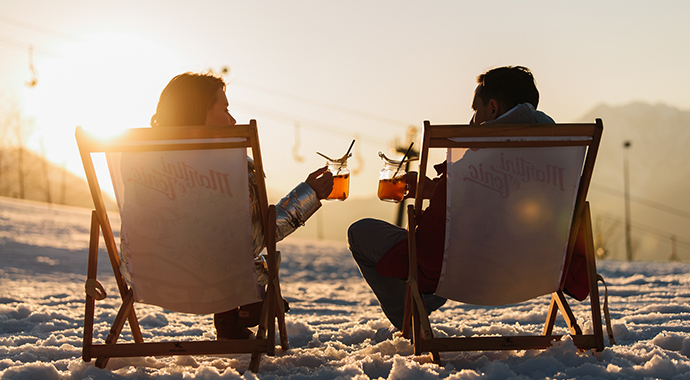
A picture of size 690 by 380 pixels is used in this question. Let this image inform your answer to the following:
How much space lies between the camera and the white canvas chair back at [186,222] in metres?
1.93

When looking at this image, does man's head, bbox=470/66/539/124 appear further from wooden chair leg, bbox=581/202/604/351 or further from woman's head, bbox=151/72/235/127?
woman's head, bbox=151/72/235/127

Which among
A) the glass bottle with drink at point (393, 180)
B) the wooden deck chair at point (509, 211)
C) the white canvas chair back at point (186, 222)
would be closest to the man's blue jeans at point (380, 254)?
the glass bottle with drink at point (393, 180)

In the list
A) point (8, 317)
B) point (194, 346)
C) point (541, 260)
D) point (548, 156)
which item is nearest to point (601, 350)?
point (541, 260)

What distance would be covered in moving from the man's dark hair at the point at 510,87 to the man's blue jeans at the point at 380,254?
713 millimetres

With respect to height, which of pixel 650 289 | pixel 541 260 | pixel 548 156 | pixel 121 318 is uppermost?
pixel 548 156

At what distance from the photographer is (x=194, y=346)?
1951 mm

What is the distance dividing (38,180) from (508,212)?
4051cm

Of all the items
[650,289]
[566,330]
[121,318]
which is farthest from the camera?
[650,289]

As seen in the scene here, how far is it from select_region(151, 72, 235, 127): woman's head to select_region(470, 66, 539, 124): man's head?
45.9 inches

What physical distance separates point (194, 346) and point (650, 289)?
4.63 m

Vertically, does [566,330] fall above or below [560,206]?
below

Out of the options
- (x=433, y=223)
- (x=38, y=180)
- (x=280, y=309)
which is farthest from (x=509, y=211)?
(x=38, y=180)

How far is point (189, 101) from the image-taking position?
2.21m

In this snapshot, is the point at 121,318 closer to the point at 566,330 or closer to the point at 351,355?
the point at 351,355
